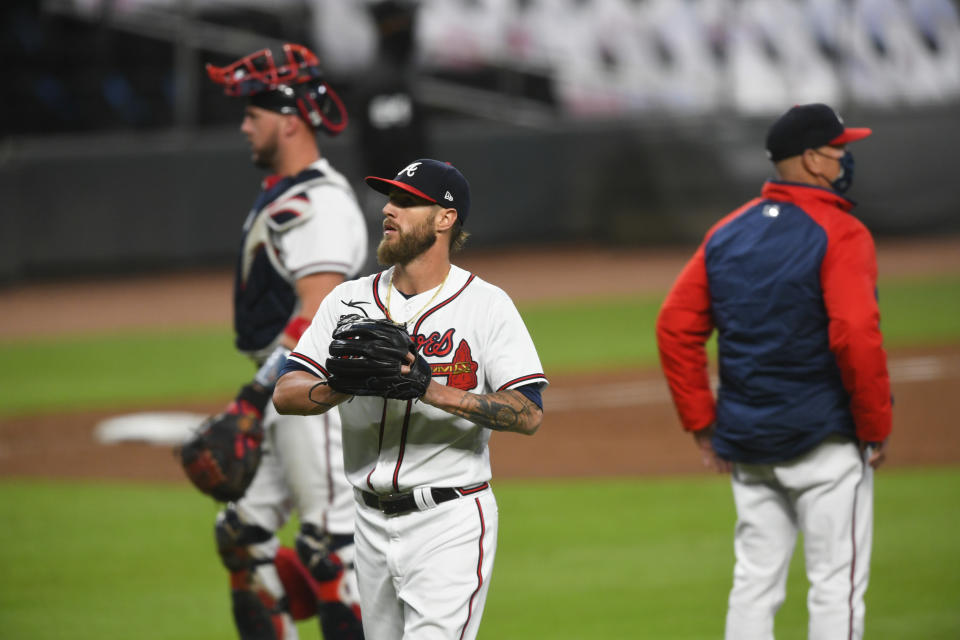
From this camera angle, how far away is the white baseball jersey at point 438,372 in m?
3.34

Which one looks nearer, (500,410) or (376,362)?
(376,362)

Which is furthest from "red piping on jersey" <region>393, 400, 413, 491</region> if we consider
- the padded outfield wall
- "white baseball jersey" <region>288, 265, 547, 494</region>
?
the padded outfield wall

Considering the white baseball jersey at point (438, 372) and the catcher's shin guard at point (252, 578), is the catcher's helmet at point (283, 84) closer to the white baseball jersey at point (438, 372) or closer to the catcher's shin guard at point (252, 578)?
the white baseball jersey at point (438, 372)

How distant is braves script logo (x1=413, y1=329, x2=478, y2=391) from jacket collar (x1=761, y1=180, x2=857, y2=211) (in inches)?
54.4

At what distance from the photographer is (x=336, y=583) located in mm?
4340

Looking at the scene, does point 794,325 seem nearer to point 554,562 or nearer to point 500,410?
point 500,410

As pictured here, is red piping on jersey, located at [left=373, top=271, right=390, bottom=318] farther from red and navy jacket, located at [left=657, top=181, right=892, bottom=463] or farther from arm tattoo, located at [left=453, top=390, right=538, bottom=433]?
red and navy jacket, located at [left=657, top=181, right=892, bottom=463]

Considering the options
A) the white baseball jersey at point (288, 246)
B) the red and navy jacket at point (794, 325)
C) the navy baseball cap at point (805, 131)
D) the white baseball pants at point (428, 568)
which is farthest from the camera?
the white baseball jersey at point (288, 246)

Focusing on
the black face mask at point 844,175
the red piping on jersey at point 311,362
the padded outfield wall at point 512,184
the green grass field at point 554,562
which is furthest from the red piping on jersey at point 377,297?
the padded outfield wall at point 512,184

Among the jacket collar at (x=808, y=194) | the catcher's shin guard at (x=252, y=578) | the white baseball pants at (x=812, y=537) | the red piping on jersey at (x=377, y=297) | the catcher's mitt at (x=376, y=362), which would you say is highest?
the jacket collar at (x=808, y=194)

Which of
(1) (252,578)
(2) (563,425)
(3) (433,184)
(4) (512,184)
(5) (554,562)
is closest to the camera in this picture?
(3) (433,184)

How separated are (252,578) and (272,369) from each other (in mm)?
908

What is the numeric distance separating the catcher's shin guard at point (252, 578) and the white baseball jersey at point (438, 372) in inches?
49.0

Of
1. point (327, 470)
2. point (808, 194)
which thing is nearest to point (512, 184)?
point (327, 470)
